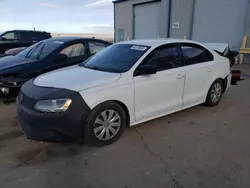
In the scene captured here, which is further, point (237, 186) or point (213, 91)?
point (213, 91)

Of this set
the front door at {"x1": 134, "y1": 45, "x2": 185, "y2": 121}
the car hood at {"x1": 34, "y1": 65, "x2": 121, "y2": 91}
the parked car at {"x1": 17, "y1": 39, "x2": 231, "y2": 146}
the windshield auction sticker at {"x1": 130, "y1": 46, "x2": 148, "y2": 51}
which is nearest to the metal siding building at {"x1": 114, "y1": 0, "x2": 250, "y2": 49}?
the parked car at {"x1": 17, "y1": 39, "x2": 231, "y2": 146}

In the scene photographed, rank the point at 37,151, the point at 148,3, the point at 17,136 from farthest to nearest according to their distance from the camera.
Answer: the point at 148,3, the point at 17,136, the point at 37,151

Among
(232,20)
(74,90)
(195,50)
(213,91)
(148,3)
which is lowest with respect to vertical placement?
(213,91)

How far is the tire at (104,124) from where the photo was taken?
9.84 ft

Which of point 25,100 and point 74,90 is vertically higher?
point 74,90

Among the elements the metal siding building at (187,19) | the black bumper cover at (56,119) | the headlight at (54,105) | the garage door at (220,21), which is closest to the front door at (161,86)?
the black bumper cover at (56,119)

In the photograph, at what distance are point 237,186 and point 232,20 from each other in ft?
38.8

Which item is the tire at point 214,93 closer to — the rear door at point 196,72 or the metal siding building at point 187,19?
the rear door at point 196,72

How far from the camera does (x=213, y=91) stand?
4.73 meters

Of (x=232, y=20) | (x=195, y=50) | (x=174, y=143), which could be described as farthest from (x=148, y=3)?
(x=174, y=143)

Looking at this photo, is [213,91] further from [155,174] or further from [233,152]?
[155,174]

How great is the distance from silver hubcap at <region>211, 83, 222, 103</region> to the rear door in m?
0.27

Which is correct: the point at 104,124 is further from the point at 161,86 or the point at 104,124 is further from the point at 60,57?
the point at 60,57

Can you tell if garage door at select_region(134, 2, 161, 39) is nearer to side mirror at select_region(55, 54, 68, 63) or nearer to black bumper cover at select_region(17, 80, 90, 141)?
side mirror at select_region(55, 54, 68, 63)
